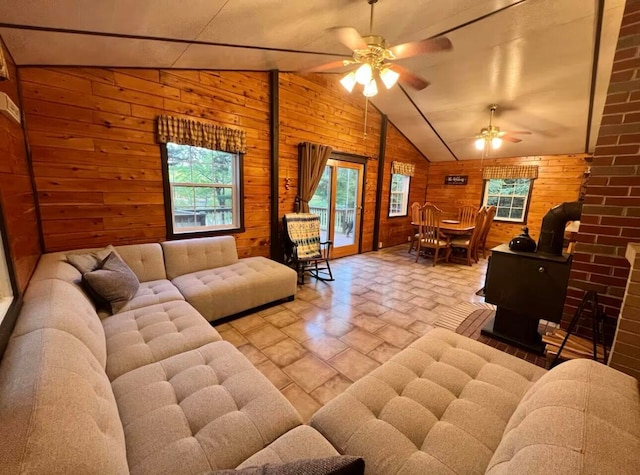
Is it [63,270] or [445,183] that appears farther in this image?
[445,183]

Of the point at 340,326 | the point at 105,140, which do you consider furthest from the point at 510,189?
the point at 105,140

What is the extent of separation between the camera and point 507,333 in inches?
97.9

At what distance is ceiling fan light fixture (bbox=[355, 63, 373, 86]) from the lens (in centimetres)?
217

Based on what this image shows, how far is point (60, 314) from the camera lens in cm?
129

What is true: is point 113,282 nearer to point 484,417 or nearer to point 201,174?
point 201,174

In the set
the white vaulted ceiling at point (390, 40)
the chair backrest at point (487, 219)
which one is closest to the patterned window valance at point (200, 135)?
the white vaulted ceiling at point (390, 40)

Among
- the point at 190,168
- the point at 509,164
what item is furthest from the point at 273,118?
the point at 509,164

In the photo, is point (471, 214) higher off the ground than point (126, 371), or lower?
higher

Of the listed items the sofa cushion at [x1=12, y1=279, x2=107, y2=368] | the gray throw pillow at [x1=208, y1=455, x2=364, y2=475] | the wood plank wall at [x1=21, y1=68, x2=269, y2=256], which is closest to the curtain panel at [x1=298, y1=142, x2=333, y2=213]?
the wood plank wall at [x1=21, y1=68, x2=269, y2=256]

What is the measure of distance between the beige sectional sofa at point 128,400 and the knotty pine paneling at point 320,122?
2.81 meters

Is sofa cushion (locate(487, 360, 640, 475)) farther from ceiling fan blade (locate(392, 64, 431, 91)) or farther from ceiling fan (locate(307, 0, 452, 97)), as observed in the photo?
ceiling fan blade (locate(392, 64, 431, 91))

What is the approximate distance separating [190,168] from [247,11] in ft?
5.96

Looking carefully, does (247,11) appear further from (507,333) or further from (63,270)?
(507,333)

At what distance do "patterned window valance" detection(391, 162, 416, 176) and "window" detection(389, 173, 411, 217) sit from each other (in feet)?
0.45
